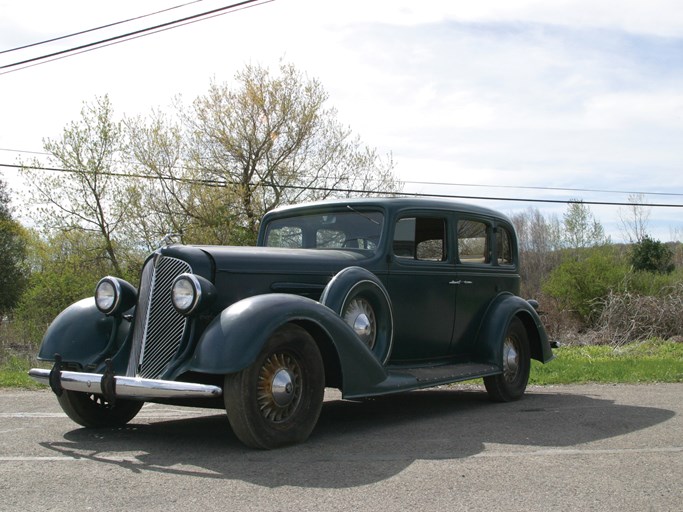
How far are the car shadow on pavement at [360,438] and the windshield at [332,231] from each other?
159 centimetres

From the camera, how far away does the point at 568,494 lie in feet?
13.1

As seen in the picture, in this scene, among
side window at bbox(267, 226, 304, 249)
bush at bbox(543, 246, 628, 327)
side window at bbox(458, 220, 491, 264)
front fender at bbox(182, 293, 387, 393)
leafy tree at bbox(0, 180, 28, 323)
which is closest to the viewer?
front fender at bbox(182, 293, 387, 393)

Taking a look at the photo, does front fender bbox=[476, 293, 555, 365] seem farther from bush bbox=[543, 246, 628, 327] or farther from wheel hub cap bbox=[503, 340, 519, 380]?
bush bbox=[543, 246, 628, 327]

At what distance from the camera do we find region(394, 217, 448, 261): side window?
718cm

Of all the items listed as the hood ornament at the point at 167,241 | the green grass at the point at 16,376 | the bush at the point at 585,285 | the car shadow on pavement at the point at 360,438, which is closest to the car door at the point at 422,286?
the car shadow on pavement at the point at 360,438

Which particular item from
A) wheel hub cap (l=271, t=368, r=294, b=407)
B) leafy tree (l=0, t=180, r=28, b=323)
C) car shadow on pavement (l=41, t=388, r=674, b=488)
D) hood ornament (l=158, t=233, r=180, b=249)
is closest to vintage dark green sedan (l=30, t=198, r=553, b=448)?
wheel hub cap (l=271, t=368, r=294, b=407)

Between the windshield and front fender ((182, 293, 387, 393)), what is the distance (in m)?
1.54

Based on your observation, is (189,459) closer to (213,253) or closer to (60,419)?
(213,253)

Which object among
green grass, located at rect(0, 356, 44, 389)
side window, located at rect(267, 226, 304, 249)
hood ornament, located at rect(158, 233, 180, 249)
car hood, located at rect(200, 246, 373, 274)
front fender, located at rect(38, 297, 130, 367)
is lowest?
green grass, located at rect(0, 356, 44, 389)

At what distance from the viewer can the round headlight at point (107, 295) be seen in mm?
6102

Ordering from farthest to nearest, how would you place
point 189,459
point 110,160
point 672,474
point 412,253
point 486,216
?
point 110,160, point 486,216, point 412,253, point 189,459, point 672,474

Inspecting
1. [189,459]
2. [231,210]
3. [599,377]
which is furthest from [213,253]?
[231,210]

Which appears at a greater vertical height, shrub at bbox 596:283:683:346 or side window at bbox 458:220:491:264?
side window at bbox 458:220:491:264

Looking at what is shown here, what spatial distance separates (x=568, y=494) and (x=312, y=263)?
303 centimetres
